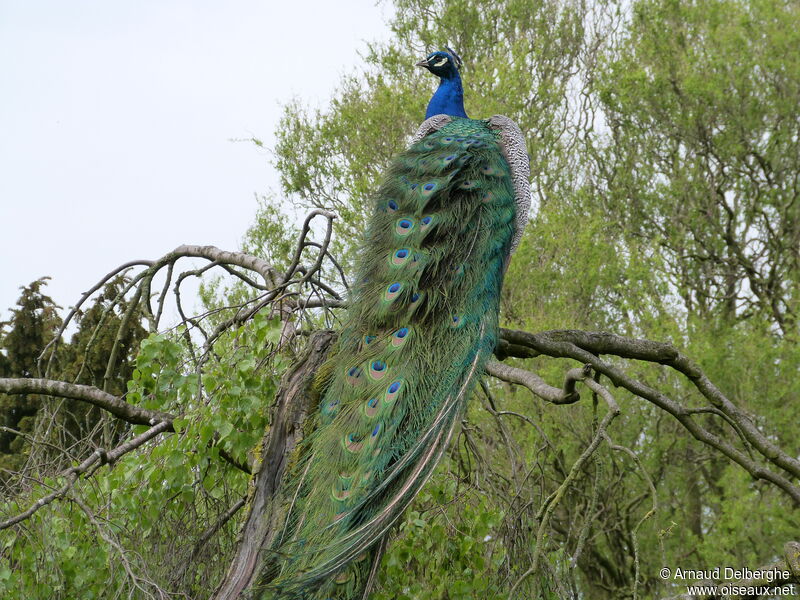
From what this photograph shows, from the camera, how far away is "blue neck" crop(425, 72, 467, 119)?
18.6 ft

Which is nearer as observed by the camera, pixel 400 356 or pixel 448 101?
pixel 400 356

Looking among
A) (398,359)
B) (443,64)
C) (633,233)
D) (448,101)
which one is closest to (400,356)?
(398,359)

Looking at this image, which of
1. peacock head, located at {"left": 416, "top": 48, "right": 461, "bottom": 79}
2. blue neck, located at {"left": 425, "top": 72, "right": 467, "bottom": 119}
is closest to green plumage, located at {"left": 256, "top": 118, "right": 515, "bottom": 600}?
blue neck, located at {"left": 425, "top": 72, "right": 467, "bottom": 119}

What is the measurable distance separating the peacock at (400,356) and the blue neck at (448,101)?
39.8 inches

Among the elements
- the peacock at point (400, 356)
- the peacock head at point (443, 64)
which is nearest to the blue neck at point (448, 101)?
the peacock head at point (443, 64)

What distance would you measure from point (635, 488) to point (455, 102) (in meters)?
6.85

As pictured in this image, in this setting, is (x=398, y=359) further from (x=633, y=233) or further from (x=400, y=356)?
(x=633, y=233)

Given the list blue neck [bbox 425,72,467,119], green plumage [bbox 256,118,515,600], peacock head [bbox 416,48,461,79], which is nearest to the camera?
green plumage [bbox 256,118,515,600]

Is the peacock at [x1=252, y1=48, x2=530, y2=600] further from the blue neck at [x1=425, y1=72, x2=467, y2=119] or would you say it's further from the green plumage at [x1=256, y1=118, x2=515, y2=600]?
the blue neck at [x1=425, y1=72, x2=467, y2=119]

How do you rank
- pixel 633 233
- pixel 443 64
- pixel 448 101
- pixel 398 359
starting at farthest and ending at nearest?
pixel 633 233
pixel 443 64
pixel 448 101
pixel 398 359

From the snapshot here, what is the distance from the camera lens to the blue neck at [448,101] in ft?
18.6

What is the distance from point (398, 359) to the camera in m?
3.29

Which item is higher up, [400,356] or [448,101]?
[448,101]

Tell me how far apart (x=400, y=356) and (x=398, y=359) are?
0.02 meters
